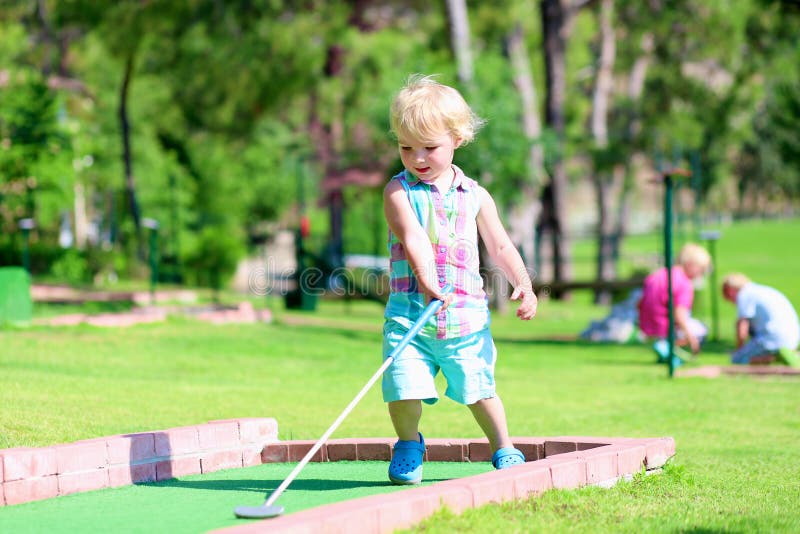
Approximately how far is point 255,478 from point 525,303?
1509 mm

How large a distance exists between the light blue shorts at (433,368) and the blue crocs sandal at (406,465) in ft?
0.73

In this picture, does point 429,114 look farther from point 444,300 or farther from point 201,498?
point 201,498

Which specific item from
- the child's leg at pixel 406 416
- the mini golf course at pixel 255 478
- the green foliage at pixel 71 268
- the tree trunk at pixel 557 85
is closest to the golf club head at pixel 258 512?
the mini golf course at pixel 255 478

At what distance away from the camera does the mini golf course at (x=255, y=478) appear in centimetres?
432

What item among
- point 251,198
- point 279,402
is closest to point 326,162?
point 251,198

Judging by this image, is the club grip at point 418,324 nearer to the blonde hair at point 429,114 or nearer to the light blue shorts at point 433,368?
the light blue shorts at point 433,368

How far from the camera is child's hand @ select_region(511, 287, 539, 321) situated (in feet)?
17.5

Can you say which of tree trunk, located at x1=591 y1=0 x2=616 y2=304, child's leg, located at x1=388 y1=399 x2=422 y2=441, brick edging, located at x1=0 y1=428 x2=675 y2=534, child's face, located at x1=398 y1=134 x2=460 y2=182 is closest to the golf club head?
brick edging, located at x1=0 y1=428 x2=675 y2=534

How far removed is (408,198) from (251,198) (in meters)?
40.2

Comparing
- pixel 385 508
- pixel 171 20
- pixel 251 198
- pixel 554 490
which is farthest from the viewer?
pixel 251 198

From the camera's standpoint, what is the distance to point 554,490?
16.1 ft

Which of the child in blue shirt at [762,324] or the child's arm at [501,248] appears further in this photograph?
the child in blue shirt at [762,324]

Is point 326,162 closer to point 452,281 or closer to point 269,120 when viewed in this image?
point 269,120

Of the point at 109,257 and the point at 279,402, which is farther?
the point at 109,257
